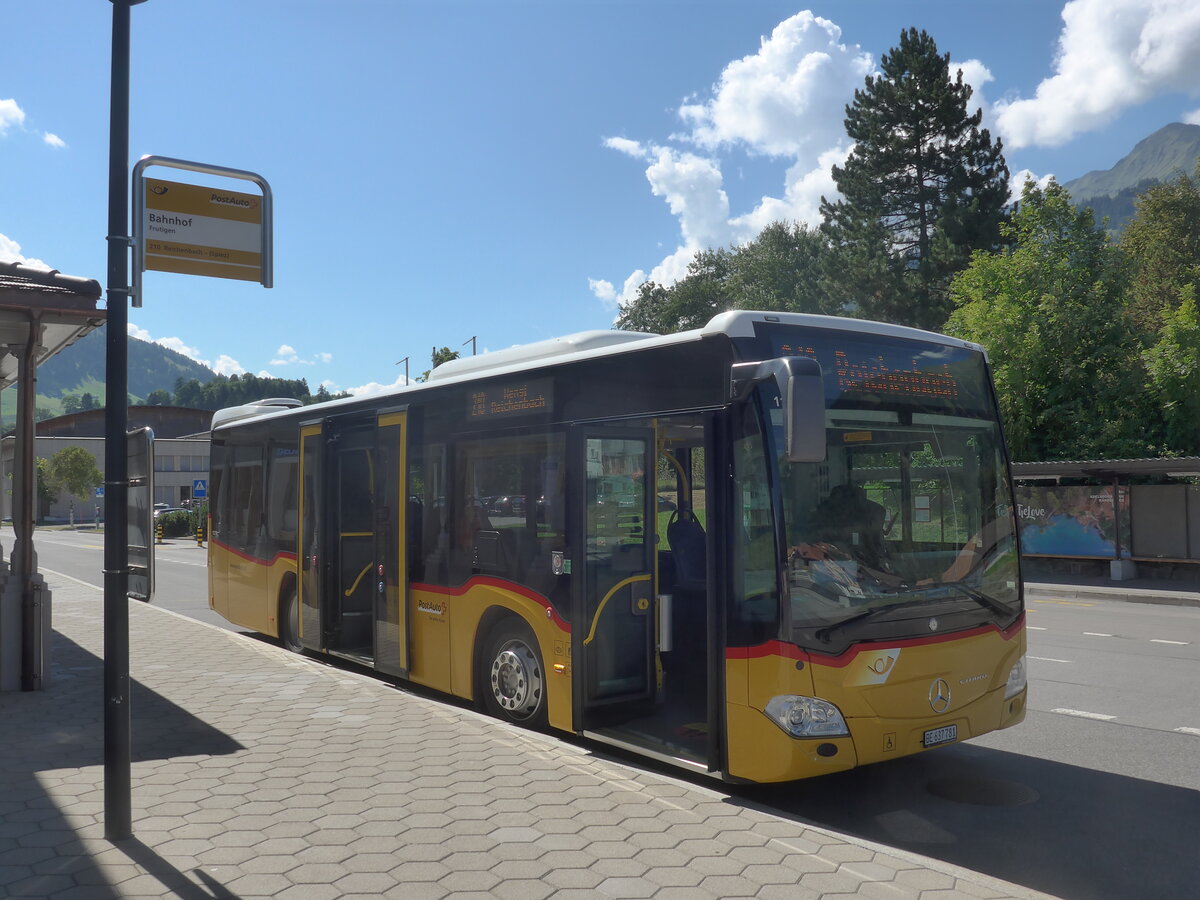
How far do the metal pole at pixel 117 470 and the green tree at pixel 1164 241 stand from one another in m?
43.3

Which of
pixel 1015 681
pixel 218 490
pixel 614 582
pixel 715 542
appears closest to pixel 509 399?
pixel 614 582

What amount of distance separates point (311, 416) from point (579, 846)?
23.4 feet

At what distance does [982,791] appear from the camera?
20.5 feet

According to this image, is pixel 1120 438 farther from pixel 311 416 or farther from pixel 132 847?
pixel 132 847

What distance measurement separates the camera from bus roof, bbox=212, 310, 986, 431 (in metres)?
5.96

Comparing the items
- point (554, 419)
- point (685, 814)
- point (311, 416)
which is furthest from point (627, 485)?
point (311, 416)

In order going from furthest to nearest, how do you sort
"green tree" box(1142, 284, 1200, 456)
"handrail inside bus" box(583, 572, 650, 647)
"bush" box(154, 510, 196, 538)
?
1. "bush" box(154, 510, 196, 538)
2. "green tree" box(1142, 284, 1200, 456)
3. "handrail inside bus" box(583, 572, 650, 647)

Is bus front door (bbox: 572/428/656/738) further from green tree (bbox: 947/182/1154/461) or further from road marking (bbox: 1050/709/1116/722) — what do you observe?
green tree (bbox: 947/182/1154/461)

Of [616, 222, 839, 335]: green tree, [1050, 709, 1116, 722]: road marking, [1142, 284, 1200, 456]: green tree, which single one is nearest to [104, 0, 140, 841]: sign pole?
[1050, 709, 1116, 722]: road marking

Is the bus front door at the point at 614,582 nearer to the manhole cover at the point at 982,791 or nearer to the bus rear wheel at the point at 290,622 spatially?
the manhole cover at the point at 982,791

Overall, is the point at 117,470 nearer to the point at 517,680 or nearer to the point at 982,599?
the point at 517,680

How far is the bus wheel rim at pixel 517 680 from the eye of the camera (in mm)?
7508

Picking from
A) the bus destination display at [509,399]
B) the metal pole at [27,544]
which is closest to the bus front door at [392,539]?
the bus destination display at [509,399]

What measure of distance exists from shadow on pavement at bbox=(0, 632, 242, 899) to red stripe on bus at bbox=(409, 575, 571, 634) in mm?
2074
